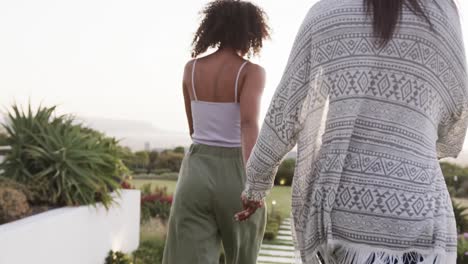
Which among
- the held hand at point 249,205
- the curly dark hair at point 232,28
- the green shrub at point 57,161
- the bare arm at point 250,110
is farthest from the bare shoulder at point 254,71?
the green shrub at point 57,161

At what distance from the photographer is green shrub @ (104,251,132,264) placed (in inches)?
267

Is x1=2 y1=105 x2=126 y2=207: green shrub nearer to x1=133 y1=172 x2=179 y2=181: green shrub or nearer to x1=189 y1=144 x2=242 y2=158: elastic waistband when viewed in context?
x1=189 y1=144 x2=242 y2=158: elastic waistband

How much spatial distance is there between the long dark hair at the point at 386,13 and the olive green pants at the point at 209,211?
1185 mm

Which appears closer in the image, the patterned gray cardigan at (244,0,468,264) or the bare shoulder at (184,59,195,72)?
the patterned gray cardigan at (244,0,468,264)

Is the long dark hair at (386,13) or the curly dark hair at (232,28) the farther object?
the curly dark hair at (232,28)

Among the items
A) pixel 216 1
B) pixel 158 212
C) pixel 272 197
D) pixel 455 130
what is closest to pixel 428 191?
pixel 455 130

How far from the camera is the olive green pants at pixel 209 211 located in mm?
3125

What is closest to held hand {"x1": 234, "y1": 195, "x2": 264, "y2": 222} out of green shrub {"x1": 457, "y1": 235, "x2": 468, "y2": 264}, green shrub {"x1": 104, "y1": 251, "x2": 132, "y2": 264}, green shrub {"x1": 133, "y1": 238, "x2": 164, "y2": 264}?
green shrub {"x1": 104, "y1": 251, "x2": 132, "y2": 264}

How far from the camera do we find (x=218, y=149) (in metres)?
3.14

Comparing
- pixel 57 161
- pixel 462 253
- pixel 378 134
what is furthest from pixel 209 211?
pixel 462 253

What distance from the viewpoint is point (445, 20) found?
2.14m

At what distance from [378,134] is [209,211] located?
4.04 feet

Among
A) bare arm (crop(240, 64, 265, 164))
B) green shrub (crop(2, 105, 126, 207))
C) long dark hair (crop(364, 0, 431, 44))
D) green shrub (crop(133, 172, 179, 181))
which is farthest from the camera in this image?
green shrub (crop(133, 172, 179, 181))

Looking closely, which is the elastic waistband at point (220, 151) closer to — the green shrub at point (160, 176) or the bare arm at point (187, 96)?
the bare arm at point (187, 96)
